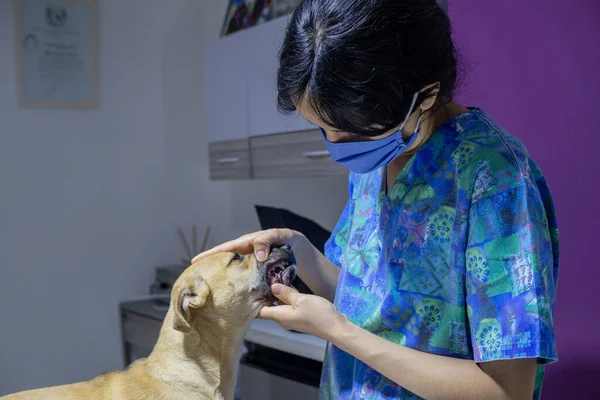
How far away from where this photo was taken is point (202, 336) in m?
1.30

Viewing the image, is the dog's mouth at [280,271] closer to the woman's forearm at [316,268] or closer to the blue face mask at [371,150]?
the woman's forearm at [316,268]

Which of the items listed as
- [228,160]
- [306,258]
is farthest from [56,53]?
[306,258]

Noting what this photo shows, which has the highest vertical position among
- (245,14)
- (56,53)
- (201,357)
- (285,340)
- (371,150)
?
(245,14)

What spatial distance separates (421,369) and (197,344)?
563 millimetres

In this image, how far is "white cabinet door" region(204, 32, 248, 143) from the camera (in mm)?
2482

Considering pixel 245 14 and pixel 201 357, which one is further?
pixel 245 14

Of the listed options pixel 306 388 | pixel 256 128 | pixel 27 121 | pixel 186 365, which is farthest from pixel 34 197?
pixel 186 365

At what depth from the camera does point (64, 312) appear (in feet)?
9.06

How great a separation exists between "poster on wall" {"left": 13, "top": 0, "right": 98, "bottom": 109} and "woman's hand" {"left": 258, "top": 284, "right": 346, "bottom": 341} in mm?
2054

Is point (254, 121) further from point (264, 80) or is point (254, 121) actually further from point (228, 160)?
point (228, 160)

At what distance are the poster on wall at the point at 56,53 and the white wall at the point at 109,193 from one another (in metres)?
0.04

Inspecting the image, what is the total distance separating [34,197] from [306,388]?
1.52 meters

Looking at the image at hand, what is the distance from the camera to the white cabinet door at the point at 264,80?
2265mm

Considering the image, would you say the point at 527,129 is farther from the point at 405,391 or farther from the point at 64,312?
the point at 64,312
